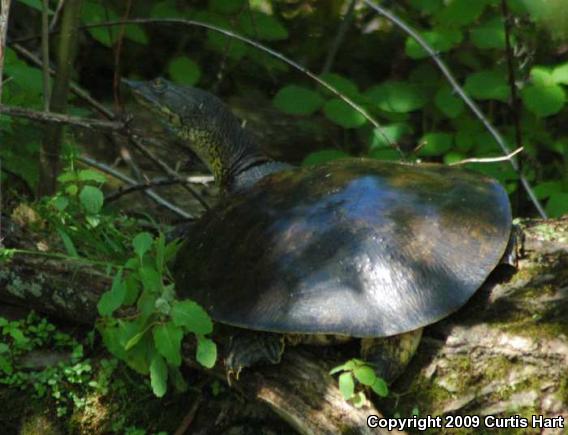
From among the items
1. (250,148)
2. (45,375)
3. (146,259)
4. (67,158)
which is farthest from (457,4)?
(45,375)

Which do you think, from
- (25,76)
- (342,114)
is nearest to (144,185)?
(25,76)

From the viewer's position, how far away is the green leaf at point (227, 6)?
5000 millimetres

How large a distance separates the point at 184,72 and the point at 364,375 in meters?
3.00

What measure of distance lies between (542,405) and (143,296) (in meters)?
1.22

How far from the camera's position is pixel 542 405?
2639 millimetres

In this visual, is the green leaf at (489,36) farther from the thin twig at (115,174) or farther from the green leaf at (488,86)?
the thin twig at (115,174)

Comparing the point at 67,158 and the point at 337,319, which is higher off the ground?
the point at 337,319

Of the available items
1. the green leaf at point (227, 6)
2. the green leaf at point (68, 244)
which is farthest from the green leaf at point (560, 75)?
the green leaf at point (68, 244)

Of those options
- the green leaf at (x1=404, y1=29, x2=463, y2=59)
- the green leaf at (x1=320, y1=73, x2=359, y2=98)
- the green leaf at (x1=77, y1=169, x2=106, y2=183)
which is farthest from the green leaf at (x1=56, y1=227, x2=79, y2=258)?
the green leaf at (x1=404, y1=29, x2=463, y2=59)

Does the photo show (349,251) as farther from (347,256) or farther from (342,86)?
(342,86)

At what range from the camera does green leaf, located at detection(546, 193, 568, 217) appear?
4.29 meters

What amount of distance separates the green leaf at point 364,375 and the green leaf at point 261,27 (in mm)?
2744

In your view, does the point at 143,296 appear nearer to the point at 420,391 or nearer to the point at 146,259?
the point at 146,259

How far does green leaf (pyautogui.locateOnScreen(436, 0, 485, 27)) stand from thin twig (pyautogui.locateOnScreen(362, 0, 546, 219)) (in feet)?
1.18
